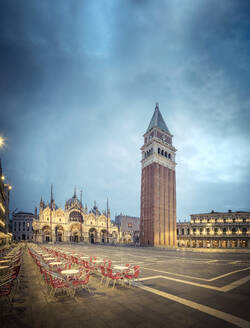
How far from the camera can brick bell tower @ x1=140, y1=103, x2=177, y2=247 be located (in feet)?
176

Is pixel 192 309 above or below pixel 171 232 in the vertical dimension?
above

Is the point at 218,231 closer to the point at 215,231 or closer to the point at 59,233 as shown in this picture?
the point at 215,231

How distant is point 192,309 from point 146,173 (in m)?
55.6

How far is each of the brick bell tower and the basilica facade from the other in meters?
22.5

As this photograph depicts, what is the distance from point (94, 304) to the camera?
21.5 feet

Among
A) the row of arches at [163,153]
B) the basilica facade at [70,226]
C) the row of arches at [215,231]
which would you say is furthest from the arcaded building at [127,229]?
the row of arches at [163,153]

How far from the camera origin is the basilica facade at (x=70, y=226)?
73.6 metres

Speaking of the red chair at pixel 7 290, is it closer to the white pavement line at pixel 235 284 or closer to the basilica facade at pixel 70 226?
the white pavement line at pixel 235 284

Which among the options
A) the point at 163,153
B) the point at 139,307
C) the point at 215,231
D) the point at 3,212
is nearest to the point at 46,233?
the point at 3,212

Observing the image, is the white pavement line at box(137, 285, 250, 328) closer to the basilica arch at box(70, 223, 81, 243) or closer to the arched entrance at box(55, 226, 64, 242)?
the basilica arch at box(70, 223, 81, 243)

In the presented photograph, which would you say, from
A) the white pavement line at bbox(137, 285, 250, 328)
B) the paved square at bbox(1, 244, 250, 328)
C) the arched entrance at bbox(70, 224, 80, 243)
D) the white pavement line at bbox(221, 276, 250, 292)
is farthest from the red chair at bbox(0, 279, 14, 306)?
the arched entrance at bbox(70, 224, 80, 243)

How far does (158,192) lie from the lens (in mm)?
56188

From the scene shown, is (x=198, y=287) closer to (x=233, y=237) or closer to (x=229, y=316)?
(x=229, y=316)

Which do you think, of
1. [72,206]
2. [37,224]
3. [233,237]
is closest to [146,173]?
[233,237]
